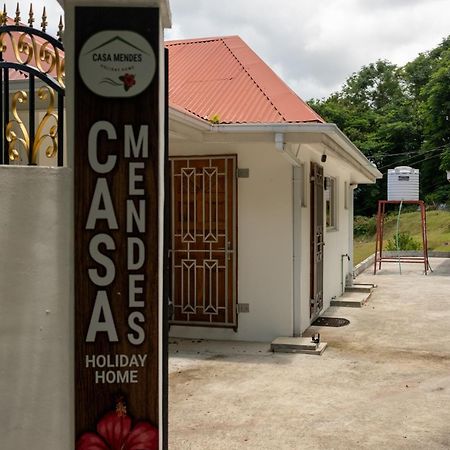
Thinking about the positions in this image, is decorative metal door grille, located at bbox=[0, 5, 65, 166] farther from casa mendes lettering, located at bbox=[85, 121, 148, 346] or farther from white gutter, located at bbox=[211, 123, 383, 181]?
white gutter, located at bbox=[211, 123, 383, 181]

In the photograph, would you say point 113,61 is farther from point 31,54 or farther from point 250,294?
point 250,294

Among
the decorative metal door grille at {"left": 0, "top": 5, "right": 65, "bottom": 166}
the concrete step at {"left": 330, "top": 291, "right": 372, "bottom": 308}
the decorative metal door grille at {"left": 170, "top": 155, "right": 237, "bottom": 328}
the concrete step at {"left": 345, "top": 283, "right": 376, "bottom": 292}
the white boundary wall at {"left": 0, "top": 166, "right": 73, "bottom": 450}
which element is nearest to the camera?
the white boundary wall at {"left": 0, "top": 166, "right": 73, "bottom": 450}

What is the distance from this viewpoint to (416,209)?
35000 mm

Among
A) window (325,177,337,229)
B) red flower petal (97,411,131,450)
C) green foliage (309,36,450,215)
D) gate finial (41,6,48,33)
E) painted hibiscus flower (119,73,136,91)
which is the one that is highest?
green foliage (309,36,450,215)

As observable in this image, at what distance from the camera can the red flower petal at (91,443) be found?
2.72 meters

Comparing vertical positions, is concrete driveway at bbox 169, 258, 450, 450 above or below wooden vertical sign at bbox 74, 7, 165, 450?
below

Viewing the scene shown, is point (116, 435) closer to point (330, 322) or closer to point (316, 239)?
point (316, 239)

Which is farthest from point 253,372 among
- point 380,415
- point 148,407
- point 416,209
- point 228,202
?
point 416,209

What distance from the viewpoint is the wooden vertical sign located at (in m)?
2.70

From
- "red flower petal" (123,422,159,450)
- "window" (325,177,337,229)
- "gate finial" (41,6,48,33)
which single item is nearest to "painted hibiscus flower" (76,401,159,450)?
"red flower petal" (123,422,159,450)

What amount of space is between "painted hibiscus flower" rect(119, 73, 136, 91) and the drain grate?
6597 millimetres

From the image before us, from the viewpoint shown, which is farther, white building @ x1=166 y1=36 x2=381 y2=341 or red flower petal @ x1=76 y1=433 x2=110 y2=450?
white building @ x1=166 y1=36 x2=381 y2=341

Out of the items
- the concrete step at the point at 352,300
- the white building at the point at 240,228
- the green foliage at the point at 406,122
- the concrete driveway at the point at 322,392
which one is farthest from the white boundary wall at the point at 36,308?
the green foliage at the point at 406,122

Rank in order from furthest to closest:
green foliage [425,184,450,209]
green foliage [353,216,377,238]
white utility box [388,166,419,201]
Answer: green foliage [425,184,450,209] < green foliage [353,216,377,238] < white utility box [388,166,419,201]
